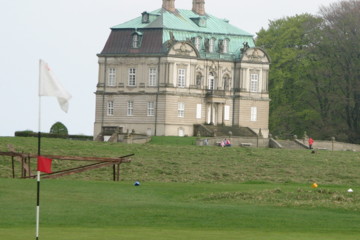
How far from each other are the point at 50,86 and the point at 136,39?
80117 mm

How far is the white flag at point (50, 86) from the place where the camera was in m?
25.7

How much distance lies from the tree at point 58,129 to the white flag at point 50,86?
7175 centimetres

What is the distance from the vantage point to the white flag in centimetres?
2573

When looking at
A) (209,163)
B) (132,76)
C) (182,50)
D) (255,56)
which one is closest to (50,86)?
(209,163)

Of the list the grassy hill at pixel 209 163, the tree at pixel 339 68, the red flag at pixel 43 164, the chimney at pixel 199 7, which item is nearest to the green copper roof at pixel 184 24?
the chimney at pixel 199 7

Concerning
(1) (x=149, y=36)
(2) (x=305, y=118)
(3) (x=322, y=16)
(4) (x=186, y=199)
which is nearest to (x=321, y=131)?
(2) (x=305, y=118)

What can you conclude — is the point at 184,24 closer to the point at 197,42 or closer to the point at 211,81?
the point at 197,42

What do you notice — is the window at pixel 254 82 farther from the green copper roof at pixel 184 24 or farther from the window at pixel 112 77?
the window at pixel 112 77

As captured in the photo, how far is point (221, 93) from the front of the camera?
4296 inches

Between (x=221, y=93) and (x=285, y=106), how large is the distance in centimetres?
784

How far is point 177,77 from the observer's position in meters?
106

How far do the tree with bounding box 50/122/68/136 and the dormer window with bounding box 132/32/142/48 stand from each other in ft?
35.0

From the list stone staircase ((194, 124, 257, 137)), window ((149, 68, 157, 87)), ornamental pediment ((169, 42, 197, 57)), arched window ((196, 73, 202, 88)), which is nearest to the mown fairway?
stone staircase ((194, 124, 257, 137))

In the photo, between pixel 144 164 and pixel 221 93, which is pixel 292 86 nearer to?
pixel 221 93
